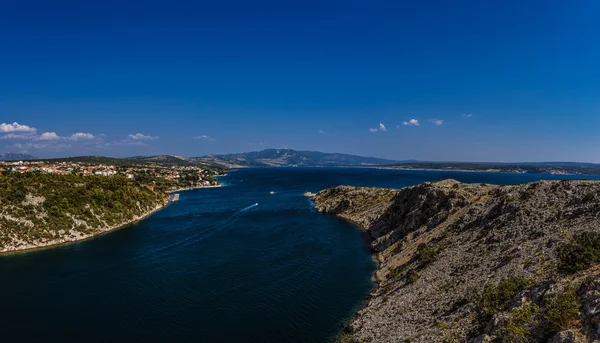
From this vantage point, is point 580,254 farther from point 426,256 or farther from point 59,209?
point 59,209

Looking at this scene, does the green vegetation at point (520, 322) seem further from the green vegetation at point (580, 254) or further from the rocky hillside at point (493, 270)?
the green vegetation at point (580, 254)

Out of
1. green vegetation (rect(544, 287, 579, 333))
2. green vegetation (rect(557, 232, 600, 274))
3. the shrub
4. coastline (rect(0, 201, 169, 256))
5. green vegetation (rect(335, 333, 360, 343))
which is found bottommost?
coastline (rect(0, 201, 169, 256))

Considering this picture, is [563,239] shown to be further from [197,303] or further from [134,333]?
[134,333]

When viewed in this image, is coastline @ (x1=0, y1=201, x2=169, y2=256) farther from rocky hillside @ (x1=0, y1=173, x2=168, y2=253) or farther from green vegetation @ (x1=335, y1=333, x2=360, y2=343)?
green vegetation @ (x1=335, y1=333, x2=360, y2=343)

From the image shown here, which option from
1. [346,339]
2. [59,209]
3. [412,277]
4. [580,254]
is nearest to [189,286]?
[346,339]

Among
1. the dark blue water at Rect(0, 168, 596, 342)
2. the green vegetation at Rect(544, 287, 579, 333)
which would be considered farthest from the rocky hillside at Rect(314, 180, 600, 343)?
the dark blue water at Rect(0, 168, 596, 342)
